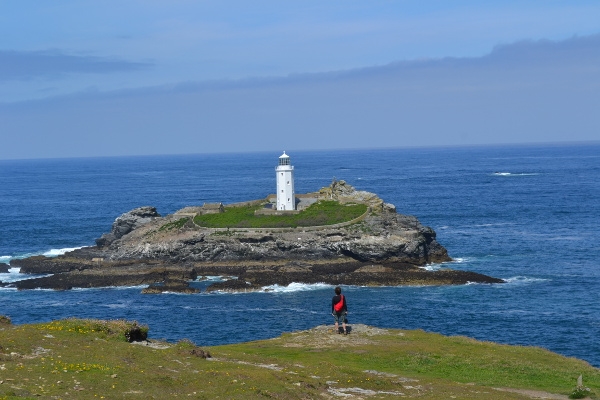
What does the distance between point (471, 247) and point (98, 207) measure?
83.1 meters

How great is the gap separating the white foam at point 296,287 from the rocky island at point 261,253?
763mm

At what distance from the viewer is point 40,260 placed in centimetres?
8900

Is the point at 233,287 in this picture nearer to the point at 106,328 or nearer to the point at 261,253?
the point at 261,253

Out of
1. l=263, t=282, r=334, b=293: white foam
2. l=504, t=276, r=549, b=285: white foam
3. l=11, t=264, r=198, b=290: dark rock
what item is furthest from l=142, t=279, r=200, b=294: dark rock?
l=504, t=276, r=549, b=285: white foam

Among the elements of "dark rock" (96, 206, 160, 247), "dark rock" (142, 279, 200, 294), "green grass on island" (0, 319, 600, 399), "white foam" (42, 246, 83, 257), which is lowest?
"dark rock" (142, 279, 200, 294)

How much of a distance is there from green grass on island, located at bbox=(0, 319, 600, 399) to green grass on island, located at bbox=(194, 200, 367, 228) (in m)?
53.9

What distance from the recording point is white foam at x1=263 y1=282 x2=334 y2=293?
72.4 m

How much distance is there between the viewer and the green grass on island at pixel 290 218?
293 ft

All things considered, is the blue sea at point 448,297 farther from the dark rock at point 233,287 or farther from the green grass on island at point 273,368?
the green grass on island at point 273,368

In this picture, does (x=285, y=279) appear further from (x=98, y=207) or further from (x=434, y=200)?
(x=98, y=207)

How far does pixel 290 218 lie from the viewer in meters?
91.6

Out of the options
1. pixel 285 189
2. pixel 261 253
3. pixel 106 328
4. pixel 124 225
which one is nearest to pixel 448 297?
pixel 261 253

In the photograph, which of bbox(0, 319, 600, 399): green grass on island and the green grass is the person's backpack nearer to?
bbox(0, 319, 600, 399): green grass on island

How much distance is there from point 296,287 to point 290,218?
18.9 m
